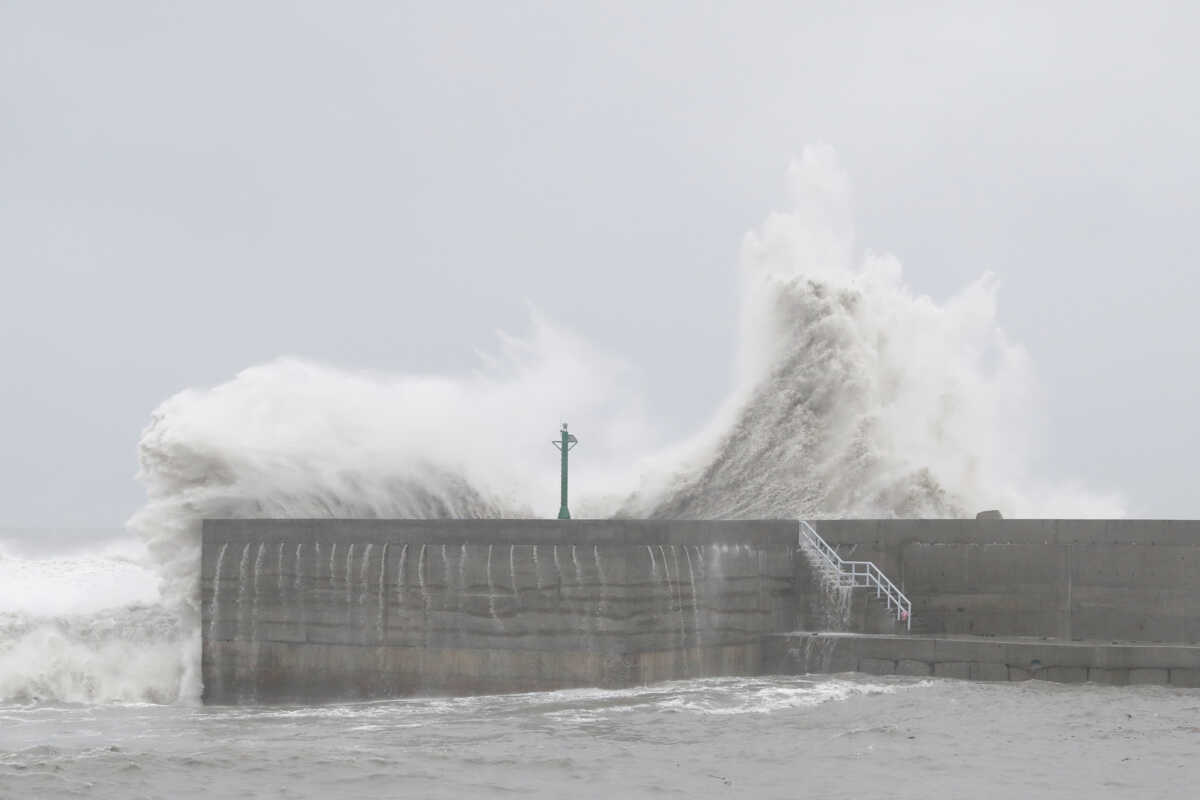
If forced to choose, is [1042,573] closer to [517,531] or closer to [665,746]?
[517,531]

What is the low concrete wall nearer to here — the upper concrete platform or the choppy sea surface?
the upper concrete platform

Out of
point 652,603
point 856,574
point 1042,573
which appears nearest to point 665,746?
point 652,603

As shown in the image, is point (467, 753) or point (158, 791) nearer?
point (158, 791)

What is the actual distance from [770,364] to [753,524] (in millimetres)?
10889

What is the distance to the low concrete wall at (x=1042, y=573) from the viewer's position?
20.1 m

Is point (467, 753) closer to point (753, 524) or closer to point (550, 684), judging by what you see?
point (550, 684)

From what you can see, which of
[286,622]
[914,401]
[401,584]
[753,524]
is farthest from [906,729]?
[914,401]

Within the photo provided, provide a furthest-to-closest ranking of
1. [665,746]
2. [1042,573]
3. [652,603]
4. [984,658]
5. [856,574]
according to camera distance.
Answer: [856,574], [1042,573], [984,658], [652,603], [665,746]

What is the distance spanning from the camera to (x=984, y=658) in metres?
19.1

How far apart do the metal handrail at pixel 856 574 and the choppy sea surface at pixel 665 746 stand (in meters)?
1.69

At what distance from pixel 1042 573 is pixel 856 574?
240cm

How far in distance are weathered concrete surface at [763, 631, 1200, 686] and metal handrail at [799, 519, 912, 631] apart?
649 millimetres

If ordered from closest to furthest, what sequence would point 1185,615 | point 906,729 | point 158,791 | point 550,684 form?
point 158,791, point 906,729, point 550,684, point 1185,615

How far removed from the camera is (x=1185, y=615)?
2000cm
